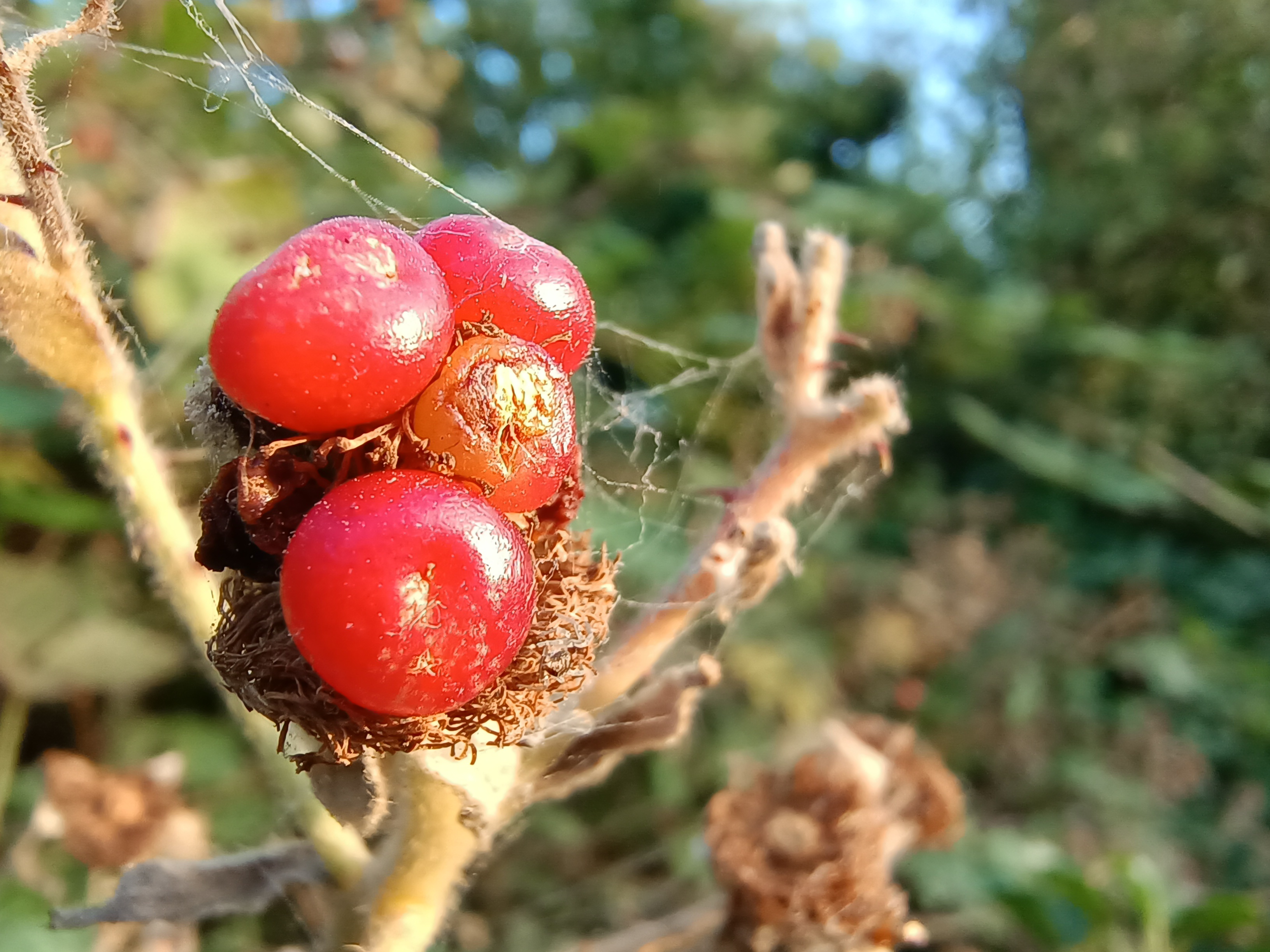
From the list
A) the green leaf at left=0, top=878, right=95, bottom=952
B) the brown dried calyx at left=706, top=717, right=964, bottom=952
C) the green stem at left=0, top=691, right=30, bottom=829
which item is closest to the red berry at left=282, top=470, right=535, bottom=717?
the brown dried calyx at left=706, top=717, right=964, bottom=952

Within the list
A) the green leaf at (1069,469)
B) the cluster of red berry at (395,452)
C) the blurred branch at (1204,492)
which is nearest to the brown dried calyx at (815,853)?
the cluster of red berry at (395,452)

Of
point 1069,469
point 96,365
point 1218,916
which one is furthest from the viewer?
point 1069,469

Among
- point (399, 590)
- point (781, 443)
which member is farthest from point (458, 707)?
point (781, 443)

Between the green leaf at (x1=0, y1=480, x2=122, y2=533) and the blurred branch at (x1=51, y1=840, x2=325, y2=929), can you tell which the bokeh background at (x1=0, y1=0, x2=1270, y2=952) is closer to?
the green leaf at (x1=0, y1=480, x2=122, y2=533)

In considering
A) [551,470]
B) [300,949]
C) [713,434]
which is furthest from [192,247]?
[551,470]

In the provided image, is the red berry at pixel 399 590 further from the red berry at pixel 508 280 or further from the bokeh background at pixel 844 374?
the bokeh background at pixel 844 374

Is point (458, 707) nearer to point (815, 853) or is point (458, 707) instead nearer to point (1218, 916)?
point (815, 853)
